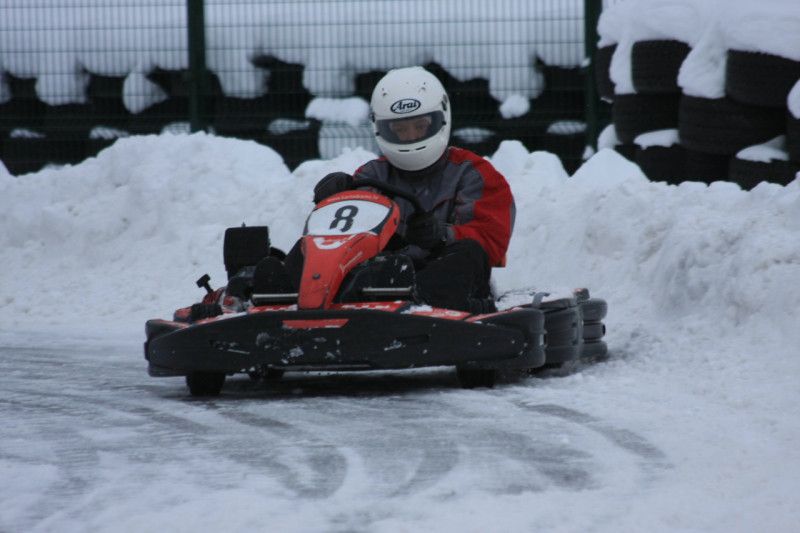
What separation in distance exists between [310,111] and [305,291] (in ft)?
19.5

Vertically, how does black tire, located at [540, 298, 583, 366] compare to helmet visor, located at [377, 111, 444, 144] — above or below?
below

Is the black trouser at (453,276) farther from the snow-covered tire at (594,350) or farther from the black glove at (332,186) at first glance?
the snow-covered tire at (594,350)

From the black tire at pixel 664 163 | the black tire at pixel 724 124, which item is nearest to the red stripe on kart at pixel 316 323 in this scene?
the black tire at pixel 724 124

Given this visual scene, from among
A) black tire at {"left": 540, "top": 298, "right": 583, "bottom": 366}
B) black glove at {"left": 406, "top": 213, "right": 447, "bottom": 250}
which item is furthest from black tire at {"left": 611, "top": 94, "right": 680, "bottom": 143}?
black glove at {"left": 406, "top": 213, "right": 447, "bottom": 250}

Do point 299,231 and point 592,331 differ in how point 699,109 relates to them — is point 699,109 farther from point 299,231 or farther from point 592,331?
point 592,331

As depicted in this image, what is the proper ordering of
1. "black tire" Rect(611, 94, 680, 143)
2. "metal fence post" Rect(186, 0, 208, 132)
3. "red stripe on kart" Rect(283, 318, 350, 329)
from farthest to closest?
"metal fence post" Rect(186, 0, 208, 132) < "black tire" Rect(611, 94, 680, 143) < "red stripe on kart" Rect(283, 318, 350, 329)

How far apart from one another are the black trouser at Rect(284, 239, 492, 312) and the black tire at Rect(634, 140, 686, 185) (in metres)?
4.07

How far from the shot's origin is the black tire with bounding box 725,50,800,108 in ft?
23.9

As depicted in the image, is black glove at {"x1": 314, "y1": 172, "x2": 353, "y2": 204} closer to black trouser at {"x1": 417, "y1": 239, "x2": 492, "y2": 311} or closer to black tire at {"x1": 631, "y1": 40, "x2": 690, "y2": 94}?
black trouser at {"x1": 417, "y1": 239, "x2": 492, "y2": 311}

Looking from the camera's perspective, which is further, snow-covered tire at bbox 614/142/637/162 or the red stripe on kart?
snow-covered tire at bbox 614/142/637/162

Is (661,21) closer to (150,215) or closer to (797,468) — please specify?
(150,215)

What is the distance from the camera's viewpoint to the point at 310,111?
407 inches

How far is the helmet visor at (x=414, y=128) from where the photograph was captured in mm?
5555

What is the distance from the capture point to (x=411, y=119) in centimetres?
557
